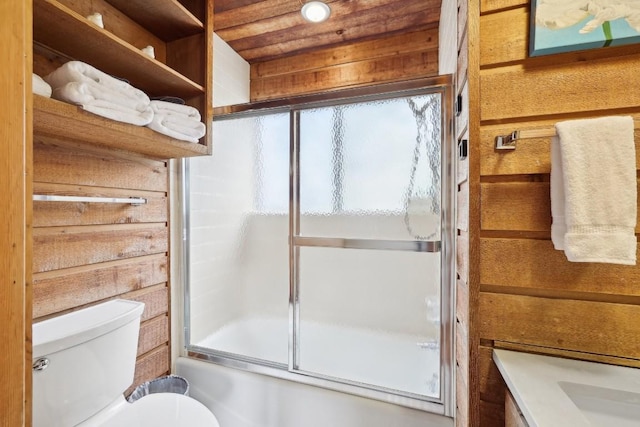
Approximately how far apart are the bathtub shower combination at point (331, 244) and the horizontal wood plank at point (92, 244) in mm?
250

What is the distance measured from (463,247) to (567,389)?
476 millimetres

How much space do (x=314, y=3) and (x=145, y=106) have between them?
117 cm

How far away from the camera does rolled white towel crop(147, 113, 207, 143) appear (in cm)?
113

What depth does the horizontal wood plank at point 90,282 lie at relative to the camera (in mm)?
1097

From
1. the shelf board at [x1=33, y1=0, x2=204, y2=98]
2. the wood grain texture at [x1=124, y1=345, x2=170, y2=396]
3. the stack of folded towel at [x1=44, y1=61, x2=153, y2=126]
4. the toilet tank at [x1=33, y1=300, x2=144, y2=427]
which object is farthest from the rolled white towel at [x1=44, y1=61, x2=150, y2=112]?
the wood grain texture at [x1=124, y1=345, x2=170, y2=396]

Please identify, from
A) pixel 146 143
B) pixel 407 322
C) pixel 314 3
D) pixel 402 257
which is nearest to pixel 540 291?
pixel 402 257

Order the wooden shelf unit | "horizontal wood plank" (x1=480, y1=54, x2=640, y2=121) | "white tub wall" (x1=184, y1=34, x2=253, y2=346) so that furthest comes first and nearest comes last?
"white tub wall" (x1=184, y1=34, x2=253, y2=346) < the wooden shelf unit < "horizontal wood plank" (x1=480, y1=54, x2=640, y2=121)

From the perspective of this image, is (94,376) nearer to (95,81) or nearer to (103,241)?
(103,241)

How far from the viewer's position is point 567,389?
73 cm

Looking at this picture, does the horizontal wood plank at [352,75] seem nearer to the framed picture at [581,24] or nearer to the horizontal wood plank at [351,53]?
the horizontal wood plank at [351,53]

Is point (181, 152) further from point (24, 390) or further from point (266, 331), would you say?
point (266, 331)

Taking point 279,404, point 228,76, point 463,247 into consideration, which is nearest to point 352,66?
point 228,76

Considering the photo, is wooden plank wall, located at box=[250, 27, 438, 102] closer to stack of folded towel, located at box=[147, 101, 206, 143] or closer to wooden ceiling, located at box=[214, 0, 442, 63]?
wooden ceiling, located at box=[214, 0, 442, 63]

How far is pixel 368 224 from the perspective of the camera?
148 centimetres
